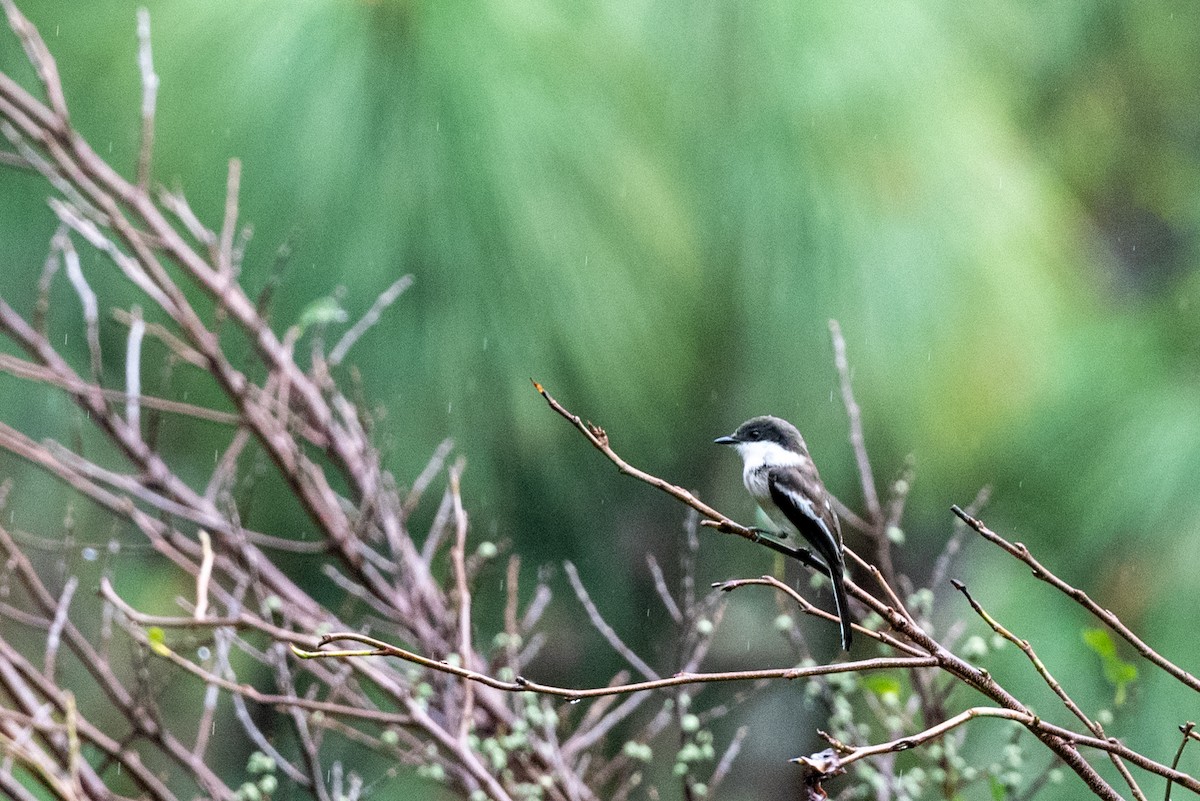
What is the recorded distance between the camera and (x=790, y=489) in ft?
2.84

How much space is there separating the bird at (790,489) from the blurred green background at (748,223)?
0.48 m

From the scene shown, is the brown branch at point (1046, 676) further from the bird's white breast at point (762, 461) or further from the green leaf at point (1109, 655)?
the bird's white breast at point (762, 461)

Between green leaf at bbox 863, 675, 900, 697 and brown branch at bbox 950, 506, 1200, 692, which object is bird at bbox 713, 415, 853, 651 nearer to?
green leaf at bbox 863, 675, 900, 697

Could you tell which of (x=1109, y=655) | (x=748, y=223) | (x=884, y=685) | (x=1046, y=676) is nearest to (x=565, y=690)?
(x=1046, y=676)

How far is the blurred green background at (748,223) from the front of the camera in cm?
140

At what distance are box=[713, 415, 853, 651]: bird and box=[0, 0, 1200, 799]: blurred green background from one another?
481 mm

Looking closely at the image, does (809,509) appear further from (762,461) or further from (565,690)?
(565,690)

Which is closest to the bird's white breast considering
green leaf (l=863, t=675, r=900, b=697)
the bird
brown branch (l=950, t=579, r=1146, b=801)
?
the bird

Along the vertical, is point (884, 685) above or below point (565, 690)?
below

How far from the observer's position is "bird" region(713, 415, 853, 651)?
0.78 m

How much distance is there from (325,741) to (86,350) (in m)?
0.63

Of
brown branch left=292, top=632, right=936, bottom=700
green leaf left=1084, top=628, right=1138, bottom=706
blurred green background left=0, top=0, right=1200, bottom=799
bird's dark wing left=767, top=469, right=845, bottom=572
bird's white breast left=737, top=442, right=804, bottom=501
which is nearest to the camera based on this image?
brown branch left=292, top=632, right=936, bottom=700

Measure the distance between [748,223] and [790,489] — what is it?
0.71m

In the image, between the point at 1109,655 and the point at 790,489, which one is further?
the point at 790,489
